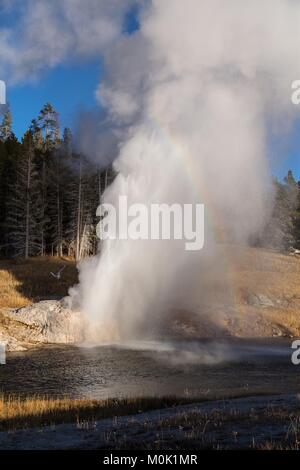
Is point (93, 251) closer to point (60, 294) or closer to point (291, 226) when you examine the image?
point (60, 294)

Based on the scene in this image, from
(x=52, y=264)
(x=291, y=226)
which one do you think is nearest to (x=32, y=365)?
(x=52, y=264)

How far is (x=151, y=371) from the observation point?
20312 mm

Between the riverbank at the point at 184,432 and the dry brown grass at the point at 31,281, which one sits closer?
the riverbank at the point at 184,432

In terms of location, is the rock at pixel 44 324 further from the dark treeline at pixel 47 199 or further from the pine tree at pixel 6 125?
the pine tree at pixel 6 125

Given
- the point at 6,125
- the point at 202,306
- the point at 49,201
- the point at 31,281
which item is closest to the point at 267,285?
the point at 202,306

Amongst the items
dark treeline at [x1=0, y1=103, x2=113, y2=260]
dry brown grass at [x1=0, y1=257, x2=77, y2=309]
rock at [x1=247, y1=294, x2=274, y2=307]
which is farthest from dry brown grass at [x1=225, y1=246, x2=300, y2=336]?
dark treeline at [x1=0, y1=103, x2=113, y2=260]

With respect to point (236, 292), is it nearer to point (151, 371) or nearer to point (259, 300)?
point (259, 300)

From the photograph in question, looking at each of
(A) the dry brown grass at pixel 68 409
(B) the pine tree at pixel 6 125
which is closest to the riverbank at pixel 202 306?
(A) the dry brown grass at pixel 68 409

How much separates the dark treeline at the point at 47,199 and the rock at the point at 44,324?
87.0 ft

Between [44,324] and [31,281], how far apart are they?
42.9 feet

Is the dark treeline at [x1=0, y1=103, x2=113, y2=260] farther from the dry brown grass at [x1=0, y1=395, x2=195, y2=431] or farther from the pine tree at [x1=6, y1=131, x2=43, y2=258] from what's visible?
the dry brown grass at [x1=0, y1=395, x2=195, y2=431]

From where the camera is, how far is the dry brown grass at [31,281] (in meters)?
34.3

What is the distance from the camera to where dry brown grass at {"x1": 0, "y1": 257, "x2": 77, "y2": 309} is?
34312mm
